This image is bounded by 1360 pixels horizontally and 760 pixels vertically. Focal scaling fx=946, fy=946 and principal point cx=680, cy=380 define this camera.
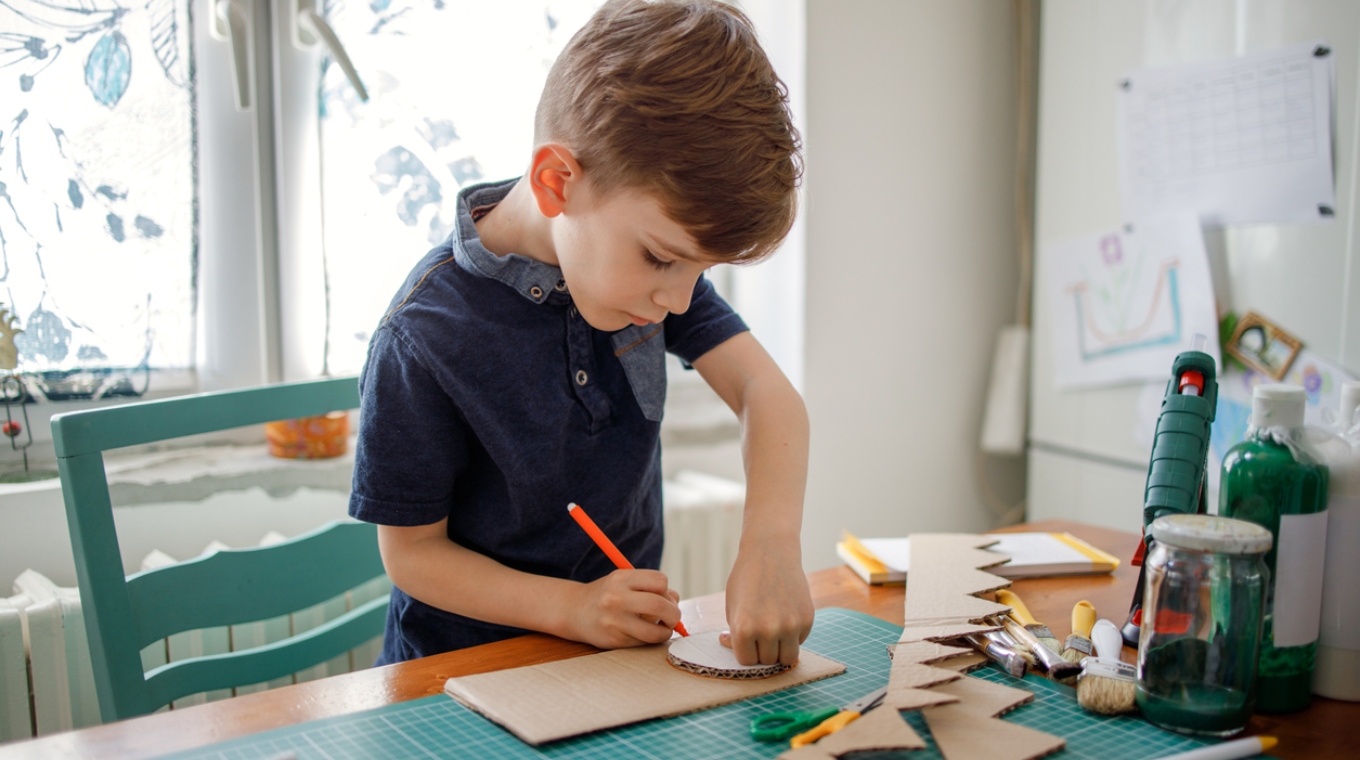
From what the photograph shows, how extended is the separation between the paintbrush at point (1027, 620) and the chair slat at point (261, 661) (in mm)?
628

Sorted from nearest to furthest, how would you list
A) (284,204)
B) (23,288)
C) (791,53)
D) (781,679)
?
1. (781,679)
2. (23,288)
3. (284,204)
4. (791,53)

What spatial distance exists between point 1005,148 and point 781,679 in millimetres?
1506

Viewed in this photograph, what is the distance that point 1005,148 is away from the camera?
1.87 meters

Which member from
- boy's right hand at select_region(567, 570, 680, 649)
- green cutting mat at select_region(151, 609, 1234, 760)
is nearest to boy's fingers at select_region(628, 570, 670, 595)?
boy's right hand at select_region(567, 570, 680, 649)

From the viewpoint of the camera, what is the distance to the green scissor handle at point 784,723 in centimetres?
57

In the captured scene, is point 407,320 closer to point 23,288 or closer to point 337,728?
point 337,728

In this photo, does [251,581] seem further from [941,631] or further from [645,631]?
[941,631]

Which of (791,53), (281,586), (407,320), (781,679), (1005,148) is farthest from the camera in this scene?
(1005,148)

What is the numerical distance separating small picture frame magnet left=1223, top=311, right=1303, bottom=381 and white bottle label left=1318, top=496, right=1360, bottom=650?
2.81 feet

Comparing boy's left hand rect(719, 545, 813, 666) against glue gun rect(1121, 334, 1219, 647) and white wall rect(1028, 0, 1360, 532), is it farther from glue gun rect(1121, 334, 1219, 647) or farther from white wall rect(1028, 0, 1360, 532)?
white wall rect(1028, 0, 1360, 532)

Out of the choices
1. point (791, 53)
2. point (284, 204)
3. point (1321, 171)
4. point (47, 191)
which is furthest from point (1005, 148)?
point (47, 191)

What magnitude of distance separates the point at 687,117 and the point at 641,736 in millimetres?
413

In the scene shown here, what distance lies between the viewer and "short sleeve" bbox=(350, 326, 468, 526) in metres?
0.76

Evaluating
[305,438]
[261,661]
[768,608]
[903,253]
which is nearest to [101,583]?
[261,661]
